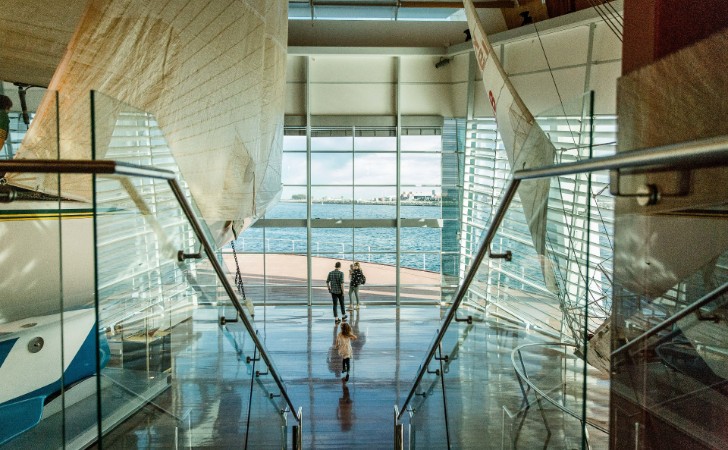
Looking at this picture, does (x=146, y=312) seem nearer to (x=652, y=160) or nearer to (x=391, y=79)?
(x=652, y=160)

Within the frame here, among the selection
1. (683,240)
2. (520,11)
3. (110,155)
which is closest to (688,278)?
(683,240)

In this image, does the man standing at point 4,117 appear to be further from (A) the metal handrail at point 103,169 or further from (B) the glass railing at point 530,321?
(B) the glass railing at point 530,321

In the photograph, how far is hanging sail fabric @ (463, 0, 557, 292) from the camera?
111 inches

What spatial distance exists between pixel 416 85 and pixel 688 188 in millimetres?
14187

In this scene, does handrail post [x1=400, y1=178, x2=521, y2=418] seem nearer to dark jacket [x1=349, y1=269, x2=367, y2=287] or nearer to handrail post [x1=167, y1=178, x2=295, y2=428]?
handrail post [x1=167, y1=178, x2=295, y2=428]

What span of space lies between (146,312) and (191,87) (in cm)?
297

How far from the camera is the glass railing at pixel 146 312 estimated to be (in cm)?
189

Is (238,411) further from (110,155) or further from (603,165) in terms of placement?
(603,165)

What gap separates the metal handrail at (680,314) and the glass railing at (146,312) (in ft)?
5.32

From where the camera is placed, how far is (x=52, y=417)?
4.92 metres

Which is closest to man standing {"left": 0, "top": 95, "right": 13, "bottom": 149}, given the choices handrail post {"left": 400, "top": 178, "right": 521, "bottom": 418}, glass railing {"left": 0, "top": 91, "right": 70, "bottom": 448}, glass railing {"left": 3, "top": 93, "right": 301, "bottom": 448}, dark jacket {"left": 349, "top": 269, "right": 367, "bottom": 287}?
glass railing {"left": 0, "top": 91, "right": 70, "bottom": 448}

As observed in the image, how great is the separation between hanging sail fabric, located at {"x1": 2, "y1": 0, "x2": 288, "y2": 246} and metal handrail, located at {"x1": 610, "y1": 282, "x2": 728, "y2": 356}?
186 cm

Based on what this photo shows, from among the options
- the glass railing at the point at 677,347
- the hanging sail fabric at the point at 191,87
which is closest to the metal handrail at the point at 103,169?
the hanging sail fabric at the point at 191,87

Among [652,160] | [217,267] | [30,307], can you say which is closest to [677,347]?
[652,160]
